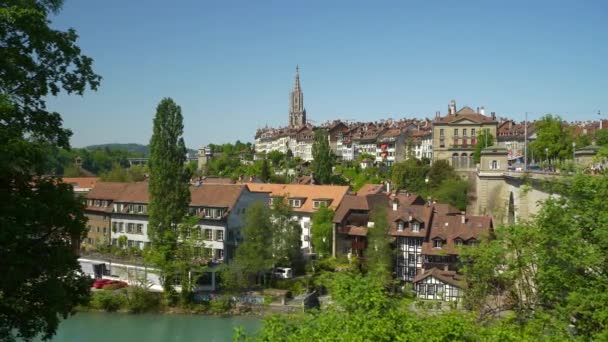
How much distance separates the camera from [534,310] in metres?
9.84

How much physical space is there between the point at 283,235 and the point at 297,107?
83.6m

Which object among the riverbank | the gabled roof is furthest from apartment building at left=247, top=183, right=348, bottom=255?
the gabled roof

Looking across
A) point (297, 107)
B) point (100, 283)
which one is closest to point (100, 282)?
point (100, 283)

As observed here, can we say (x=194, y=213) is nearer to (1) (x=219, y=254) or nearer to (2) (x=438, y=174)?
(1) (x=219, y=254)

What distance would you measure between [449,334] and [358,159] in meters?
58.9

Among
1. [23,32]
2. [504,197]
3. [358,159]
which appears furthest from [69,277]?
[358,159]

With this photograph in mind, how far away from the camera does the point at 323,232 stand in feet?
102

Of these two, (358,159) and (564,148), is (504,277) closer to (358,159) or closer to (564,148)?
(564,148)

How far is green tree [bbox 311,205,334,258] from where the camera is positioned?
3123 cm

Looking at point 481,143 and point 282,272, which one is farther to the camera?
point 481,143

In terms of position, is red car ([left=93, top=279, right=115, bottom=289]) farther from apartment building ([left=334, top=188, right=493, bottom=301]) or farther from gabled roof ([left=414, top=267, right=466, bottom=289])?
gabled roof ([left=414, top=267, right=466, bottom=289])

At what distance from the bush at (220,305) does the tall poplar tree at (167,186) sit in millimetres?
2001

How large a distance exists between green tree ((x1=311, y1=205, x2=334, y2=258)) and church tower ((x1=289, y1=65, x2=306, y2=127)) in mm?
77874

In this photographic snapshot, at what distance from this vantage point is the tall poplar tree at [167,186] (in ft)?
83.5
